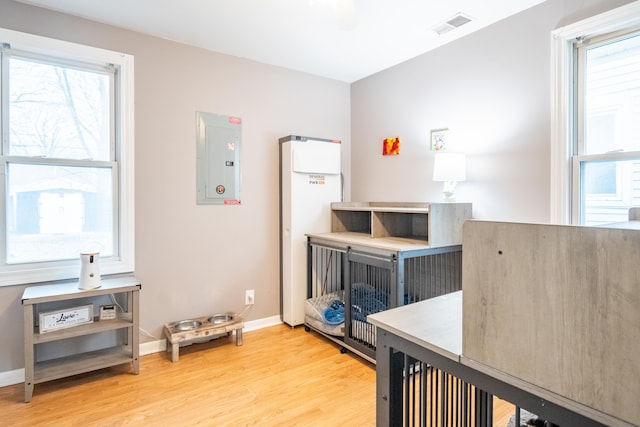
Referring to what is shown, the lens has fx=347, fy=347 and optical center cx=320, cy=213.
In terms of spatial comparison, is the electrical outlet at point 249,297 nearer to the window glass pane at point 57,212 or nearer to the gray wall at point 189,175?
the gray wall at point 189,175

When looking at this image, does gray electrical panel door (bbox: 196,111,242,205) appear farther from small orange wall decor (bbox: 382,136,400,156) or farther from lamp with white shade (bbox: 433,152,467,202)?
lamp with white shade (bbox: 433,152,467,202)

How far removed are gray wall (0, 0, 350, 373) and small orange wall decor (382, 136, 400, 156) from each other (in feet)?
2.71

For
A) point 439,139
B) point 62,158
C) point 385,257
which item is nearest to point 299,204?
point 385,257

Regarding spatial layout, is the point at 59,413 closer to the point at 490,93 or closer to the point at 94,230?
the point at 94,230

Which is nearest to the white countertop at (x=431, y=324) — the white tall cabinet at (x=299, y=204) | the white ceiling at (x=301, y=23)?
the white ceiling at (x=301, y=23)

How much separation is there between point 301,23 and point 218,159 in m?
1.29

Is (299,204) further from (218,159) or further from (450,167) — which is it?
(450,167)

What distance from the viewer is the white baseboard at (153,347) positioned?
229 centimetres

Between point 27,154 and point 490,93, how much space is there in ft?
10.9

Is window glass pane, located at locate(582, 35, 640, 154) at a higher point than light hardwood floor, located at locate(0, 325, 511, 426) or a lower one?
higher

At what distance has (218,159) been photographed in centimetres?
304

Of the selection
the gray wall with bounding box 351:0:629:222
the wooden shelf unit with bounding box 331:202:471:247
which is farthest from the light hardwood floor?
the gray wall with bounding box 351:0:629:222

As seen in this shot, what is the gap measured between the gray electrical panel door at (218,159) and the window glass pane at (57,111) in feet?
2.29

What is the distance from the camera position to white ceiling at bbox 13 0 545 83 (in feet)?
7.47
